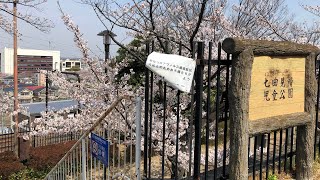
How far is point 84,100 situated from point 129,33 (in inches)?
113

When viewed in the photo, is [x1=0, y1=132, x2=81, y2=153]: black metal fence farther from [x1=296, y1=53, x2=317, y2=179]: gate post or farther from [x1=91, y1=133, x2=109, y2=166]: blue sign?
[x1=296, y1=53, x2=317, y2=179]: gate post

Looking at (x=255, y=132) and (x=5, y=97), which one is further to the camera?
(x=5, y=97)

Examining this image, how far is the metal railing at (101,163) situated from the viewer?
10.5ft

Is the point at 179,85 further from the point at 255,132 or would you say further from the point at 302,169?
the point at 302,169

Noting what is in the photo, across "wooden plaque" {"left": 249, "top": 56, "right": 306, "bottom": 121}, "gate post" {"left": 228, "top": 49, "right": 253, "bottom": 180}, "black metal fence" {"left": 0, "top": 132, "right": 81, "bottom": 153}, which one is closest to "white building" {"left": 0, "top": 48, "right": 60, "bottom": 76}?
"black metal fence" {"left": 0, "top": 132, "right": 81, "bottom": 153}

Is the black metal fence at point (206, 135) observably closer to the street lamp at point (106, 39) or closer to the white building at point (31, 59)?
the street lamp at point (106, 39)

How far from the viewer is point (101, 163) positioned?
12.7 ft

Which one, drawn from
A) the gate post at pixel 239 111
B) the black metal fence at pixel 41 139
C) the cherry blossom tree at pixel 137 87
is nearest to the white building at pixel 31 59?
the black metal fence at pixel 41 139

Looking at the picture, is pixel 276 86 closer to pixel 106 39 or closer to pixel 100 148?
pixel 100 148

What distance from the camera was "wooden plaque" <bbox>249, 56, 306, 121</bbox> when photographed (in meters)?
3.06

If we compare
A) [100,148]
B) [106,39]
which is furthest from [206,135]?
[106,39]

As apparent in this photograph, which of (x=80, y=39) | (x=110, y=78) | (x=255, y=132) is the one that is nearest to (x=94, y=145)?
Answer: (x=255, y=132)

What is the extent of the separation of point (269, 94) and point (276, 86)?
0.13 m

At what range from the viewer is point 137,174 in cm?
294
